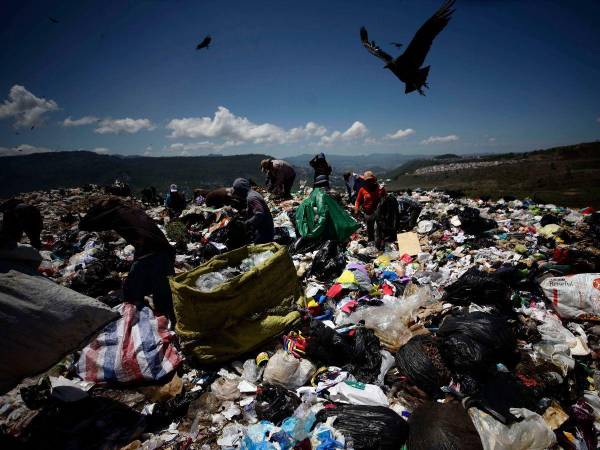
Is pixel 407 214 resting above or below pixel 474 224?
above

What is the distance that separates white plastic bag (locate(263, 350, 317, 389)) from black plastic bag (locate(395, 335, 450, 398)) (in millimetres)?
880

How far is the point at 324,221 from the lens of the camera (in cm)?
547

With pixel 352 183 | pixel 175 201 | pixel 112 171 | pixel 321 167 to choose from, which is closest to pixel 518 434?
pixel 321 167

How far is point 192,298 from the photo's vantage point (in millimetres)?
2688

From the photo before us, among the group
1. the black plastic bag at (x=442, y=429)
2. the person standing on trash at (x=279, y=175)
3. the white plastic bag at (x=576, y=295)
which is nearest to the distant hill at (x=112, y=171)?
the person standing on trash at (x=279, y=175)

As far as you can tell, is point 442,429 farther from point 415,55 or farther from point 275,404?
point 415,55

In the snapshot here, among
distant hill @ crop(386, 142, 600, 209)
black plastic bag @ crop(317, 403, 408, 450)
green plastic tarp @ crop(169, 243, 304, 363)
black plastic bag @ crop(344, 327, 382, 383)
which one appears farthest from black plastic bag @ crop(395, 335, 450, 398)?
distant hill @ crop(386, 142, 600, 209)

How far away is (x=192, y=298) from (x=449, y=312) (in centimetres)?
289

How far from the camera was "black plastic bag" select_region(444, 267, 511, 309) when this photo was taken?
322 centimetres

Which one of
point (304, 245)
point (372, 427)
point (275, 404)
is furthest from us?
point (304, 245)

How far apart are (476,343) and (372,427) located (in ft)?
3.82

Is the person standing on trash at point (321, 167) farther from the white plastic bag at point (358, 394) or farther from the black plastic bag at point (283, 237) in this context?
the white plastic bag at point (358, 394)

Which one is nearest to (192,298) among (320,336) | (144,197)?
(320,336)

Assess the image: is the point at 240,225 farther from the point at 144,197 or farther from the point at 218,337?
the point at 144,197
